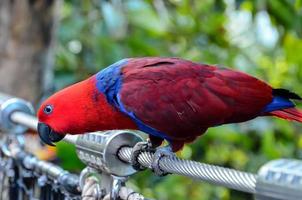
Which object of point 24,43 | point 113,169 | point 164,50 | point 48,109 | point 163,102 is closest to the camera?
point 113,169

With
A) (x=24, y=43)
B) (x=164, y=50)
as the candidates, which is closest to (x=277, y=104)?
(x=24, y=43)

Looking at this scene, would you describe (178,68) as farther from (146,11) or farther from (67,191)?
(146,11)

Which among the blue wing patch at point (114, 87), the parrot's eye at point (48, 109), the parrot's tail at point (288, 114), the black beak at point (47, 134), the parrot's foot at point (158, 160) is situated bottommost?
the black beak at point (47, 134)

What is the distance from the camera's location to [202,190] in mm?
2959

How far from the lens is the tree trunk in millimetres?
2221

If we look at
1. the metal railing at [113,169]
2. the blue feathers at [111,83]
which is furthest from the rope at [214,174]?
the blue feathers at [111,83]

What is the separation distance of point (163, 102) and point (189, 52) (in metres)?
1.85

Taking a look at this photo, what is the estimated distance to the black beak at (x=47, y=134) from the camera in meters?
1.46

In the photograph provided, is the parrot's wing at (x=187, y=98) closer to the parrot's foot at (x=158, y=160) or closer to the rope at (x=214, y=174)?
the parrot's foot at (x=158, y=160)

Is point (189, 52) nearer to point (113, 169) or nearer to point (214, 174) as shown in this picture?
point (113, 169)

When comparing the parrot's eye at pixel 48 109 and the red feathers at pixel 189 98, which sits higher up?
the red feathers at pixel 189 98

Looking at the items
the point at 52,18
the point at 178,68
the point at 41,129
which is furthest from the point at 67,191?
the point at 52,18

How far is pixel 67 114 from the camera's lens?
145 centimetres

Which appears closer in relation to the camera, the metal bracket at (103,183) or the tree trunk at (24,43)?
the metal bracket at (103,183)
